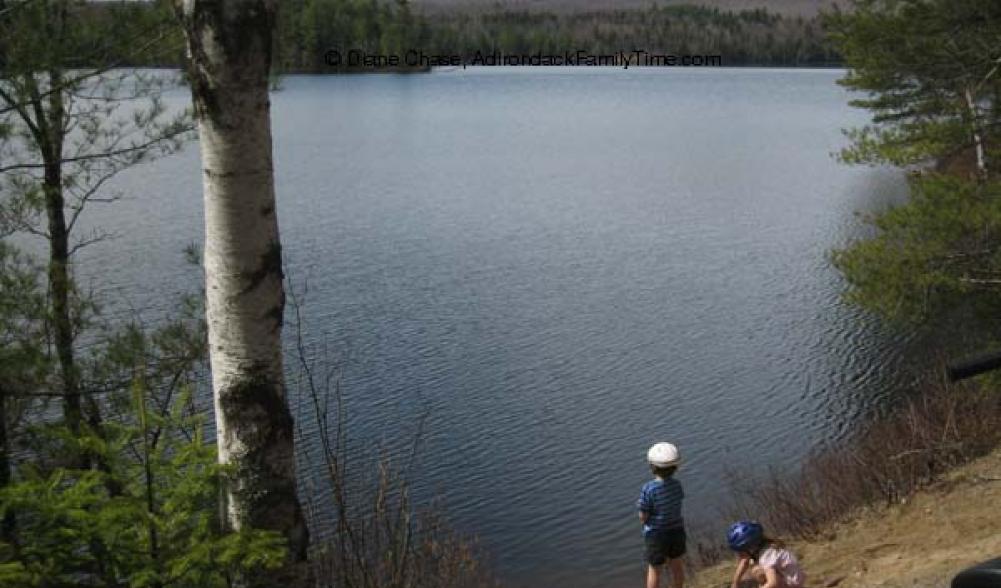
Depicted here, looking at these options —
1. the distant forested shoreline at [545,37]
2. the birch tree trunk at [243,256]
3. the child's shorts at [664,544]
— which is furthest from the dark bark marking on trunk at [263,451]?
the distant forested shoreline at [545,37]

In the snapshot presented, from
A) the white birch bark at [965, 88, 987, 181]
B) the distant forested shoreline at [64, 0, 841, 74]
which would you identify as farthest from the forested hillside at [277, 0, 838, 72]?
the white birch bark at [965, 88, 987, 181]

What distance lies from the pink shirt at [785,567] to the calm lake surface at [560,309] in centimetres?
268

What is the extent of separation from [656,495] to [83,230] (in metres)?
17.9

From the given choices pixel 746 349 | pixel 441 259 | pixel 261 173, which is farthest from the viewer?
pixel 441 259

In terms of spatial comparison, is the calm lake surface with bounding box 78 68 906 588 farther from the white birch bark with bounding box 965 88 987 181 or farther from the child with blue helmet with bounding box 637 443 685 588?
the white birch bark with bounding box 965 88 987 181

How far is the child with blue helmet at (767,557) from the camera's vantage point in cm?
565

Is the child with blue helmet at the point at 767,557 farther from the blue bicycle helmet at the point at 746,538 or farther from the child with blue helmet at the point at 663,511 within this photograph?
the child with blue helmet at the point at 663,511

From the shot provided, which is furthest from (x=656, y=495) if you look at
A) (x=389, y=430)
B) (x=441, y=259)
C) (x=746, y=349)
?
(x=441, y=259)

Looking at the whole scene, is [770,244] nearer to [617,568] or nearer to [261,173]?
[617,568]

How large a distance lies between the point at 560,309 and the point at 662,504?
13739 millimetres

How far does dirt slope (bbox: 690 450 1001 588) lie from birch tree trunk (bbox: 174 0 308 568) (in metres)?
4.39

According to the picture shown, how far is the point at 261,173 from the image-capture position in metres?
3.27

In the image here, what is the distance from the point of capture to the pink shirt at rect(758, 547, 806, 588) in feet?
18.5

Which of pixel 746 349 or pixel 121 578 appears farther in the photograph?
pixel 746 349
